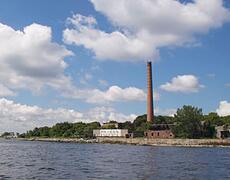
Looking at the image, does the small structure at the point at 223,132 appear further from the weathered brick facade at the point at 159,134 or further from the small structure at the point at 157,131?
the small structure at the point at 157,131

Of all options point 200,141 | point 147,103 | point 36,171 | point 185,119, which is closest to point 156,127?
point 147,103

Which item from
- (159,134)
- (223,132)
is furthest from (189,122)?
(159,134)

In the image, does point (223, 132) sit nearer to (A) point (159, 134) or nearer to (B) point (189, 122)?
(B) point (189, 122)

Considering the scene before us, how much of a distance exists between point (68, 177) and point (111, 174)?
538 cm

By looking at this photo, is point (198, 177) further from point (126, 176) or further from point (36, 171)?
point (36, 171)

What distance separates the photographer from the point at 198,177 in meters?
47.2

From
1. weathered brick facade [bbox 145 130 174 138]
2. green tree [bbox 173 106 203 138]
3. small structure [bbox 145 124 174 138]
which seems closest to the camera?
green tree [bbox 173 106 203 138]

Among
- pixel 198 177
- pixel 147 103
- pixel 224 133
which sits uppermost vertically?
pixel 147 103

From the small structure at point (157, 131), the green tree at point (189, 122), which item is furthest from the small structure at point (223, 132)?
the small structure at point (157, 131)

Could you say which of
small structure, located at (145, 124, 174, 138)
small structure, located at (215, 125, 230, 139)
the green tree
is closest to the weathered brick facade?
small structure, located at (145, 124, 174, 138)

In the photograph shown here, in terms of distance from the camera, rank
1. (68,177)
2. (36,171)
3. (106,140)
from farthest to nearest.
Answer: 1. (106,140)
2. (36,171)
3. (68,177)

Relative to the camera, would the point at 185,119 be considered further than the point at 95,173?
Yes

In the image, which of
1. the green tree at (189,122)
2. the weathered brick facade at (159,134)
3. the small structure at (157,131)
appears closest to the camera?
the green tree at (189,122)

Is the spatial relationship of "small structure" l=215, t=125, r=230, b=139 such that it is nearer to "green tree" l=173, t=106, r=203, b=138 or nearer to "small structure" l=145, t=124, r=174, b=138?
"green tree" l=173, t=106, r=203, b=138
